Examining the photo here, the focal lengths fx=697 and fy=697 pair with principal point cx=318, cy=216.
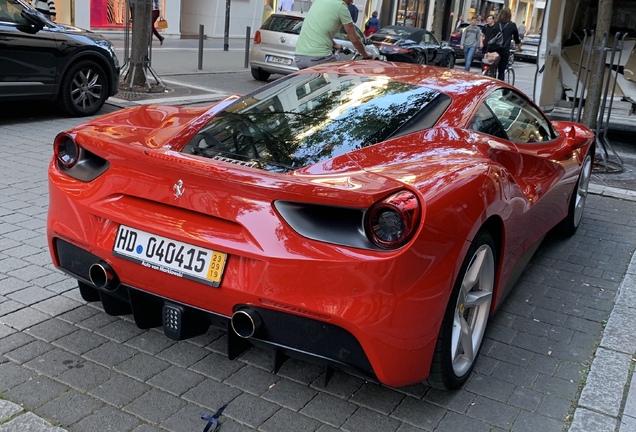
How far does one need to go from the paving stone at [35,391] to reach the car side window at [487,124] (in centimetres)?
240

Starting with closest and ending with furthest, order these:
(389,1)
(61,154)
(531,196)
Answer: (61,154), (531,196), (389,1)

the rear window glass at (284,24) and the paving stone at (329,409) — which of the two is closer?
the paving stone at (329,409)

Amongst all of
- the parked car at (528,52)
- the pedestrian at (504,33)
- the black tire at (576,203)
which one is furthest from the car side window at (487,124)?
the parked car at (528,52)

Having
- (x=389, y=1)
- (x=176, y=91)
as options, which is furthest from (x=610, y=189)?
(x=389, y=1)

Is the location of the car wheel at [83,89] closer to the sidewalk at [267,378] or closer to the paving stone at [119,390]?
the sidewalk at [267,378]

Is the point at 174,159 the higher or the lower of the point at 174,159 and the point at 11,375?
the higher

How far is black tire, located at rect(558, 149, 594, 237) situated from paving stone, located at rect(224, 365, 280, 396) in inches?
127

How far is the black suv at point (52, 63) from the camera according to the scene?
8156mm

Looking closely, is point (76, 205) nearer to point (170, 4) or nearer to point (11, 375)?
point (11, 375)

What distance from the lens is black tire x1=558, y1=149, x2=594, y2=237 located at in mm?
5547

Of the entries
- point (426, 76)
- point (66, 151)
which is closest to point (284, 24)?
point (426, 76)

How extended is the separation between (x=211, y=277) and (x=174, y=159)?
53 cm

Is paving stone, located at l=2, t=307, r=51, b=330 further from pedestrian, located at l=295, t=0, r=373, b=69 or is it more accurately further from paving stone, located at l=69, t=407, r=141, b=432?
pedestrian, located at l=295, t=0, r=373, b=69

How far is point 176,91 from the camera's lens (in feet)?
39.5
